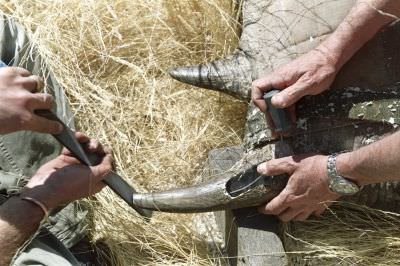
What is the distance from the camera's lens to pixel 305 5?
2832mm

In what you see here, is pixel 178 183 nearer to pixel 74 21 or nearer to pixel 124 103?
pixel 124 103

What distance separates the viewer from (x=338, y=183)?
2.57 meters

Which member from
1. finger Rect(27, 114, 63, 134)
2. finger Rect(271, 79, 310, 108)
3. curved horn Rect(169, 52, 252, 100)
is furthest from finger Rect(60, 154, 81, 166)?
finger Rect(271, 79, 310, 108)

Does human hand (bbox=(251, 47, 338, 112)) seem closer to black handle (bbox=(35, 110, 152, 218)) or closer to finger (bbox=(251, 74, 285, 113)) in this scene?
finger (bbox=(251, 74, 285, 113))

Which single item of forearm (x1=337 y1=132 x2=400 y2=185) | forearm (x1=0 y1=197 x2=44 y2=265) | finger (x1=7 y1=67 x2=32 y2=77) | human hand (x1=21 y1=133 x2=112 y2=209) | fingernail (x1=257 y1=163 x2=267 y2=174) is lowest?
forearm (x1=0 y1=197 x2=44 y2=265)

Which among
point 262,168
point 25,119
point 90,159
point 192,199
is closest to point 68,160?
point 90,159

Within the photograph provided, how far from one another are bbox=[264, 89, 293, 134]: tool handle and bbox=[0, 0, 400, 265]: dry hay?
1.41ft

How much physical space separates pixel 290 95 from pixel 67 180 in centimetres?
86

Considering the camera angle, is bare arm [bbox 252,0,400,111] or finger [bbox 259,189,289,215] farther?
finger [bbox 259,189,289,215]

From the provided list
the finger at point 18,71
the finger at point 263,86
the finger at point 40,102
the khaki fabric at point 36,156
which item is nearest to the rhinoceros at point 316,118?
the finger at point 263,86

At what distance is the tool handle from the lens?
263 cm

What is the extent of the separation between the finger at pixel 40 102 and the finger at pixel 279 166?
77 centimetres

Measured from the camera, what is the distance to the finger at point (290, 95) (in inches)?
102

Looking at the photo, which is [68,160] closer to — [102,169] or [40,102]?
[102,169]
